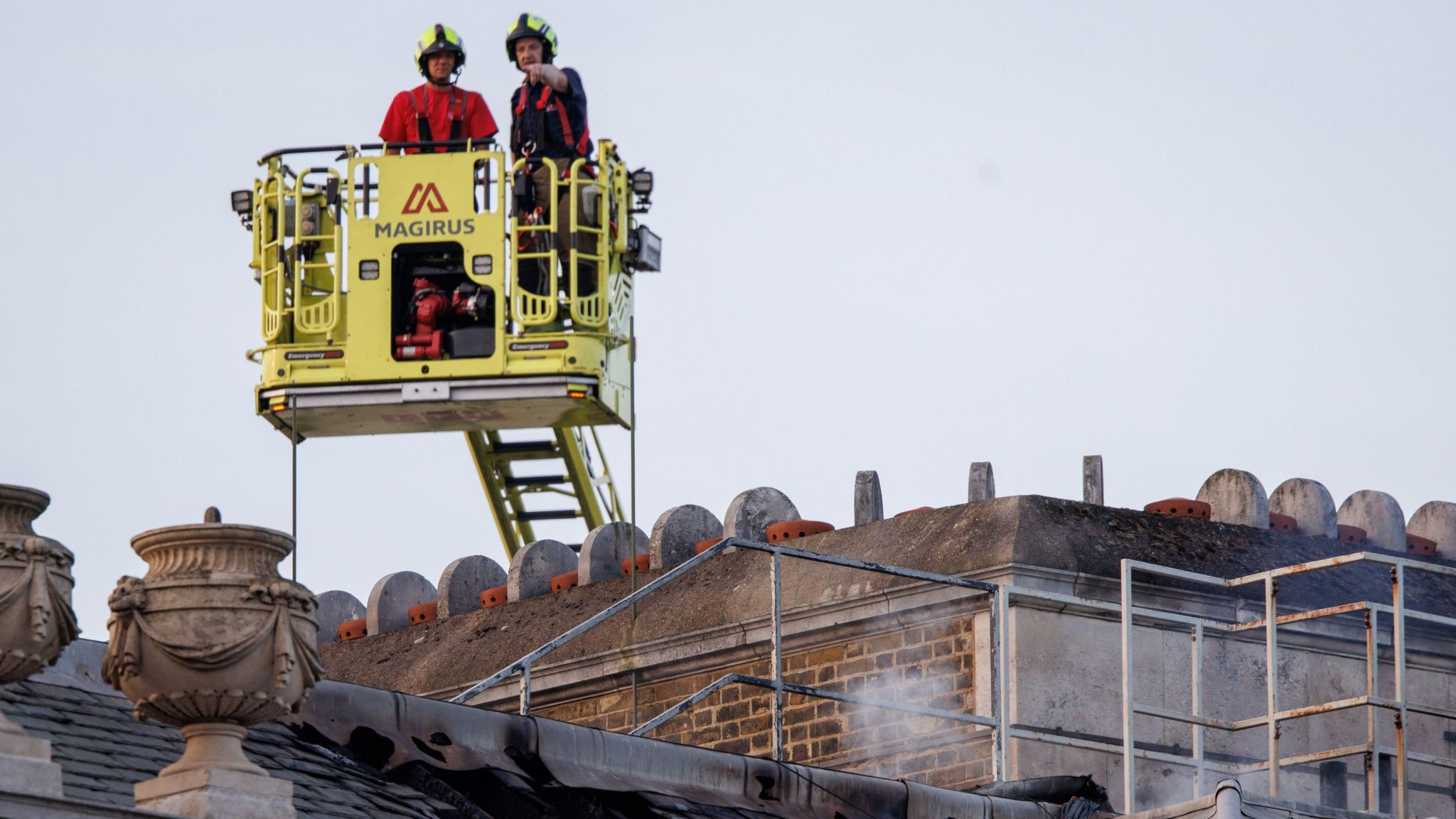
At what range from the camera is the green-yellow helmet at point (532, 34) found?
2630 centimetres

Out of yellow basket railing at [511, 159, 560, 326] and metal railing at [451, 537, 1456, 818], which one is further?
yellow basket railing at [511, 159, 560, 326]

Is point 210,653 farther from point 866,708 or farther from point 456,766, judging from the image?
point 866,708

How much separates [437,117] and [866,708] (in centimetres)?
781

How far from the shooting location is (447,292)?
26.6 m

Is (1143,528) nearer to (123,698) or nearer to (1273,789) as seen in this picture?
(1273,789)

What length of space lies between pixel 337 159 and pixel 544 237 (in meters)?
1.64

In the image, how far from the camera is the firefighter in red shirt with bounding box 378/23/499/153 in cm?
2659

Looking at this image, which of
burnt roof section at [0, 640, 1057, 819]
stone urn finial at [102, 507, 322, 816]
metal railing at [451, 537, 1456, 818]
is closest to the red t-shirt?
metal railing at [451, 537, 1456, 818]

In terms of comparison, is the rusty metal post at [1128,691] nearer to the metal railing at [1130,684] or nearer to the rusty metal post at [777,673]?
the metal railing at [1130,684]

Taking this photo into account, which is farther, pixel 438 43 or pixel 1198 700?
pixel 438 43

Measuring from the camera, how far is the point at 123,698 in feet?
47.2

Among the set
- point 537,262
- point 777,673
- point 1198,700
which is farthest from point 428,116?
point 1198,700

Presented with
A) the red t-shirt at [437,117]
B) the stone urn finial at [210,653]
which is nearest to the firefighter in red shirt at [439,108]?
the red t-shirt at [437,117]

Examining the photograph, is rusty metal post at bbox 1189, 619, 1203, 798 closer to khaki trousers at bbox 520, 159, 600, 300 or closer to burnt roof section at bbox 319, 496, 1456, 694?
burnt roof section at bbox 319, 496, 1456, 694
